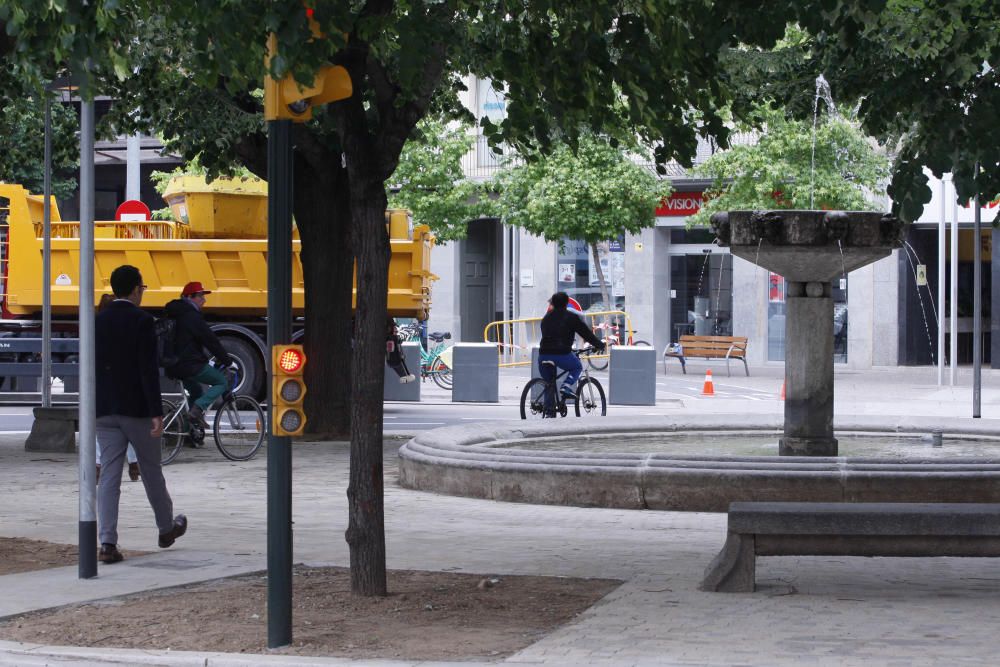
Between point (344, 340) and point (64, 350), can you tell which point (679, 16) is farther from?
point (64, 350)

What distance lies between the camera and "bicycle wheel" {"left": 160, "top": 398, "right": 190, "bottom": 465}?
15359 mm

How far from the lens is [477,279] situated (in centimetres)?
4338

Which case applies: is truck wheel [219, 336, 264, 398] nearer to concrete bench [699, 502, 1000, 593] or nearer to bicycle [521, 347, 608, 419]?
bicycle [521, 347, 608, 419]

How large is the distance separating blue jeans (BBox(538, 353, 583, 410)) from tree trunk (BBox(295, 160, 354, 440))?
2311 millimetres

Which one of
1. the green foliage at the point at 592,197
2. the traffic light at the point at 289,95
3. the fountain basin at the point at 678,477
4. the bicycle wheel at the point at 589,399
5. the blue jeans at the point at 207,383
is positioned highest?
the green foliage at the point at 592,197

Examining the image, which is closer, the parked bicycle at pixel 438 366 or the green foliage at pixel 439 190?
the parked bicycle at pixel 438 366

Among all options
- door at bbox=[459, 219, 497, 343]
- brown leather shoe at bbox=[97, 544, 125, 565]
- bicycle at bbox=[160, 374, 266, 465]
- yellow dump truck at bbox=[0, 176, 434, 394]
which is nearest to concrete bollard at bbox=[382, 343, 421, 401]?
yellow dump truck at bbox=[0, 176, 434, 394]

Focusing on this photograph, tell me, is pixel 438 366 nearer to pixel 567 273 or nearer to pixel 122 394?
pixel 567 273

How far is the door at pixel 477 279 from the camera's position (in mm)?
43000

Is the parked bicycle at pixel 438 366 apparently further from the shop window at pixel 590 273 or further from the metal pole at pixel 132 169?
the shop window at pixel 590 273

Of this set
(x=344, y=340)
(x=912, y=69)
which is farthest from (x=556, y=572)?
(x=344, y=340)

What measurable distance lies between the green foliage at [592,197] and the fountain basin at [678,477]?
20125mm

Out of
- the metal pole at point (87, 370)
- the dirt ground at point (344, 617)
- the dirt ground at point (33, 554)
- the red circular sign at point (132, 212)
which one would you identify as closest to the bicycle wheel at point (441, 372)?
the red circular sign at point (132, 212)

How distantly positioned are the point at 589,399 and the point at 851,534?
11.3m
